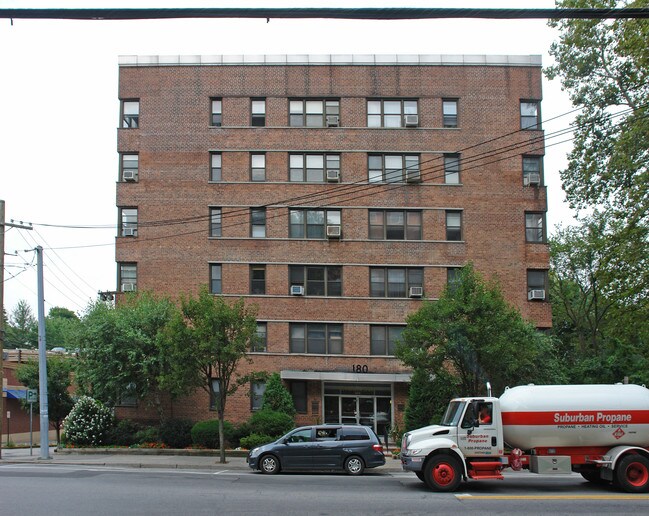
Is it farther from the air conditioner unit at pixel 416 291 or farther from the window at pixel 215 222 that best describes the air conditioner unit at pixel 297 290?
the air conditioner unit at pixel 416 291

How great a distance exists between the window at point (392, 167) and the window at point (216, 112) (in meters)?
8.64

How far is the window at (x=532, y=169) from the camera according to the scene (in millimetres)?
41375

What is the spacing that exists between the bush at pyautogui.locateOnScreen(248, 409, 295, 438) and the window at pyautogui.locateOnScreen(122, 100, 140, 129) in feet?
59.5

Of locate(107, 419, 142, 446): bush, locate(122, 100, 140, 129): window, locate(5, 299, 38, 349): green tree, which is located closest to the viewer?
locate(107, 419, 142, 446): bush

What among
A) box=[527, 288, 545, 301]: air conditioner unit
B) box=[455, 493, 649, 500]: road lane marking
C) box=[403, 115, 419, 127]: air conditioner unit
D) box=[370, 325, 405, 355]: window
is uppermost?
box=[403, 115, 419, 127]: air conditioner unit

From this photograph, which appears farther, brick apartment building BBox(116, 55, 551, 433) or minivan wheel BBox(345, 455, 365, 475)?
brick apartment building BBox(116, 55, 551, 433)

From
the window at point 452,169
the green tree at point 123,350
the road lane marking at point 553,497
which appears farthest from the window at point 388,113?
the road lane marking at point 553,497

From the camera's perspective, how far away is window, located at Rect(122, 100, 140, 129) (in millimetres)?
42438

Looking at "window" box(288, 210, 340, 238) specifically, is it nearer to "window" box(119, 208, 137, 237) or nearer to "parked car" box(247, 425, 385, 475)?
"window" box(119, 208, 137, 237)

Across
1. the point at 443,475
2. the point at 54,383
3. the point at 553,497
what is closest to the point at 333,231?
the point at 54,383

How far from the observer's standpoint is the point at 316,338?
4038 cm

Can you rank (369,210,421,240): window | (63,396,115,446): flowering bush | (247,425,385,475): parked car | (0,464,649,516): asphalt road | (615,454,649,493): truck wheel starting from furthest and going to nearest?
(369,210,421,240): window
(63,396,115,446): flowering bush
(247,425,385,475): parked car
(615,454,649,493): truck wheel
(0,464,649,516): asphalt road

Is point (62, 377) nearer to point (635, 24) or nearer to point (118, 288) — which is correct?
point (118, 288)

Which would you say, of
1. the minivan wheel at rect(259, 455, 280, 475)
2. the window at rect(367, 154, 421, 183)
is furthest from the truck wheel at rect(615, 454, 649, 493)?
the window at rect(367, 154, 421, 183)
